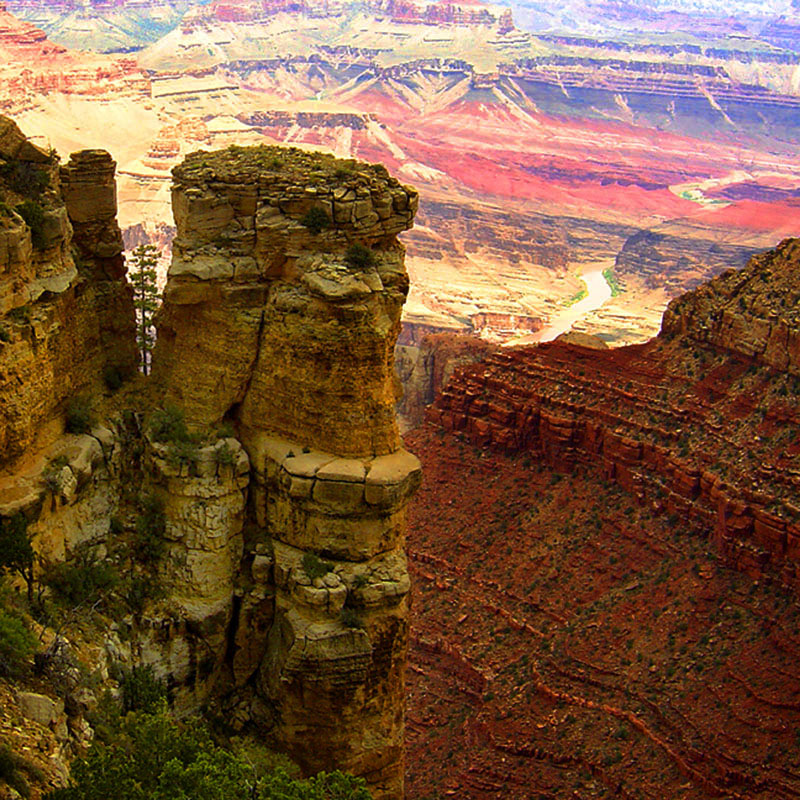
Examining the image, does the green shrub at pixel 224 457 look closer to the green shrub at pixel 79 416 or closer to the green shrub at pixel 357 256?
the green shrub at pixel 79 416

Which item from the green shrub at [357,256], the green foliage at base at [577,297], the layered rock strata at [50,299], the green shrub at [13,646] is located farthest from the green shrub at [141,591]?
the green foliage at base at [577,297]

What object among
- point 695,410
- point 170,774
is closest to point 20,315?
point 170,774

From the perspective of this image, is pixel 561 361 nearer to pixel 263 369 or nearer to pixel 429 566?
pixel 429 566

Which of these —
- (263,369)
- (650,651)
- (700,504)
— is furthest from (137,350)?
(700,504)

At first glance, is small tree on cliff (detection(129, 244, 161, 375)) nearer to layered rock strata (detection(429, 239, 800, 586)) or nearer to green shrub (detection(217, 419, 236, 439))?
green shrub (detection(217, 419, 236, 439))

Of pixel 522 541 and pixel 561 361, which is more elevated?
pixel 561 361

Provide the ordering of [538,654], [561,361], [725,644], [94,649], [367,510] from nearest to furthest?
1. [94,649]
2. [367,510]
3. [725,644]
4. [538,654]
5. [561,361]
